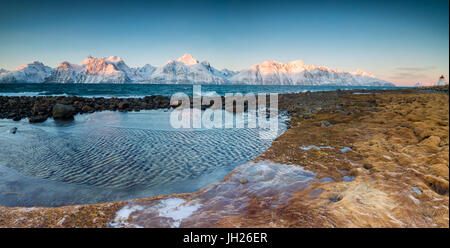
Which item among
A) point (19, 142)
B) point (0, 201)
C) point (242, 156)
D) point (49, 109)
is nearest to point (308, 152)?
point (242, 156)

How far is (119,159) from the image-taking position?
827 centimetres

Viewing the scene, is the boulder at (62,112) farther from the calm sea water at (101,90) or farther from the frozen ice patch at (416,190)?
the calm sea water at (101,90)

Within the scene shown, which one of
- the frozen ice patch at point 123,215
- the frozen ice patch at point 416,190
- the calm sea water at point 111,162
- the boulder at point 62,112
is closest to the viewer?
the frozen ice patch at point 123,215

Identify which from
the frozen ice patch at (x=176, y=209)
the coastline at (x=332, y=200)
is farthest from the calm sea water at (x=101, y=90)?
the frozen ice patch at (x=176, y=209)

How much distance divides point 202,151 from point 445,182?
26.0 feet

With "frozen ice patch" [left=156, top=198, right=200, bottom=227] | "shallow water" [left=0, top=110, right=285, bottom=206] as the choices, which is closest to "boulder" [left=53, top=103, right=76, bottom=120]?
"shallow water" [left=0, top=110, right=285, bottom=206]

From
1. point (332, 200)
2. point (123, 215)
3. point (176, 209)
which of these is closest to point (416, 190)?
point (332, 200)

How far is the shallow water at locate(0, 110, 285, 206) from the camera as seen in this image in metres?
5.69

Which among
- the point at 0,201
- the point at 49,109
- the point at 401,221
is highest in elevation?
the point at 49,109

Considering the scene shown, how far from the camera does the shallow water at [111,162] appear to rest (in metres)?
5.69

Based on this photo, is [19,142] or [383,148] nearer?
[383,148]

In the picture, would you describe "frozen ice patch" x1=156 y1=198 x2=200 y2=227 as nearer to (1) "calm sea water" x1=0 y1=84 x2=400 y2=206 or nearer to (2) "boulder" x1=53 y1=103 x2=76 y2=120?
(1) "calm sea water" x1=0 y1=84 x2=400 y2=206

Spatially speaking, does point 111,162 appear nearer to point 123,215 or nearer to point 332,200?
point 123,215
